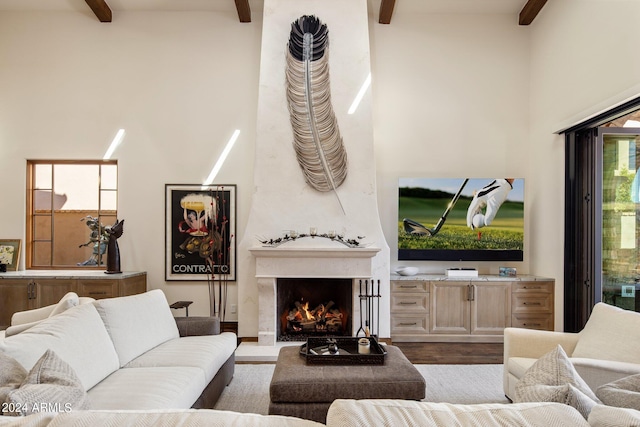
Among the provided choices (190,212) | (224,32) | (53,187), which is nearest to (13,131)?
(53,187)

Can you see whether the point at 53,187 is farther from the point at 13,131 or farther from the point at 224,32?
the point at 224,32

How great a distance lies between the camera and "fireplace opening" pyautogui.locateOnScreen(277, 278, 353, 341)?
17.6 feet

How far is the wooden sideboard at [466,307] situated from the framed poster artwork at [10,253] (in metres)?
4.74

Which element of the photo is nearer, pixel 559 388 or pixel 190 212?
pixel 559 388

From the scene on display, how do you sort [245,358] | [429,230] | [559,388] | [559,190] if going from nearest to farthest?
1. [559,388]
2. [245,358]
3. [559,190]
4. [429,230]

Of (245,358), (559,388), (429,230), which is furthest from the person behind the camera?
(429,230)

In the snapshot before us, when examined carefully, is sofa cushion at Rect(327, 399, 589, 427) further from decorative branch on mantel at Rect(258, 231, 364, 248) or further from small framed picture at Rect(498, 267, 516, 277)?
small framed picture at Rect(498, 267, 516, 277)

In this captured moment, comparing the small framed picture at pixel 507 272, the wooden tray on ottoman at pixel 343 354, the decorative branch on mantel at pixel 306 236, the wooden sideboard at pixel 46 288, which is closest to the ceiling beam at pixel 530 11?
the small framed picture at pixel 507 272

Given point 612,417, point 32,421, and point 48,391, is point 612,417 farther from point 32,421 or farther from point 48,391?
point 48,391

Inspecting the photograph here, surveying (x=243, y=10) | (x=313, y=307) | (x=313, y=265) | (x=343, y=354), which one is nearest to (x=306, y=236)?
(x=313, y=265)

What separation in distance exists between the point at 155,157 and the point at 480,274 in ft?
14.7

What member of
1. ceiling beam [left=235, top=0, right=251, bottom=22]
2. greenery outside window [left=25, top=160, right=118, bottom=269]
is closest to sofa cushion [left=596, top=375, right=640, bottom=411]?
ceiling beam [left=235, top=0, right=251, bottom=22]

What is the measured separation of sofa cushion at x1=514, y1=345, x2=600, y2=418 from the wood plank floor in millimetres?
3125

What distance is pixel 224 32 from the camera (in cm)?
604
